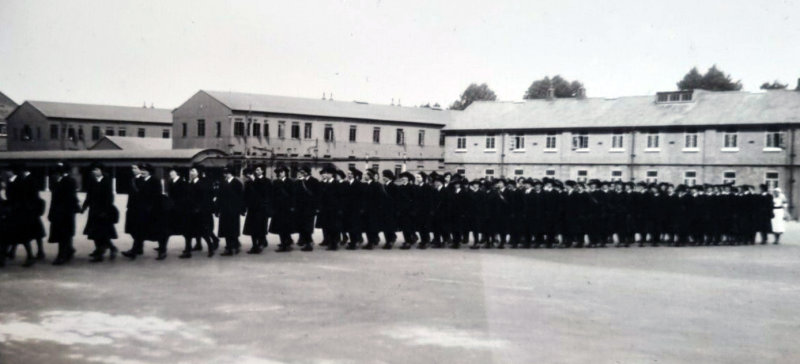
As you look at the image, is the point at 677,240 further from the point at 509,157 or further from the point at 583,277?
the point at 509,157

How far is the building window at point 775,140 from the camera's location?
41.1 m

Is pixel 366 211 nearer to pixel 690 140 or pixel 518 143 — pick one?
pixel 690 140

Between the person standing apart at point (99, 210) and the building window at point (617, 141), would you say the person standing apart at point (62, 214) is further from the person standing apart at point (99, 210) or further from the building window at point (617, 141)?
the building window at point (617, 141)

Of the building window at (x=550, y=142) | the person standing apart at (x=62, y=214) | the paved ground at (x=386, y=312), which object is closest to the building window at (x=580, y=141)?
the building window at (x=550, y=142)

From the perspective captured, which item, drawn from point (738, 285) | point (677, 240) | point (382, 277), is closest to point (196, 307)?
point (382, 277)

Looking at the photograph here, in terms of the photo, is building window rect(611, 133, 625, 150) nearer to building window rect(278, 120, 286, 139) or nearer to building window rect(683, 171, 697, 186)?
building window rect(683, 171, 697, 186)

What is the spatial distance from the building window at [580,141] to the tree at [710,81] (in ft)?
94.9

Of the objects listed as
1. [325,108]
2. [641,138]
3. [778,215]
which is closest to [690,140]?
[641,138]

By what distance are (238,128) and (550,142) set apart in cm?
2231

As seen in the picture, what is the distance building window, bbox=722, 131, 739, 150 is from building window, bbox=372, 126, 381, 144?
95.7ft

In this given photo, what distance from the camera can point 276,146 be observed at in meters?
55.1

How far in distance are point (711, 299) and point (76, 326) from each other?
27.7 feet

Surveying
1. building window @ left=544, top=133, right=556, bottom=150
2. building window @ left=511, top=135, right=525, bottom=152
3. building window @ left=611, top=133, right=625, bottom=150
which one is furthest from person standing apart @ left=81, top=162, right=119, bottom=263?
building window @ left=511, top=135, right=525, bottom=152

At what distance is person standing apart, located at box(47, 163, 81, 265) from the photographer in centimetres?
1187
